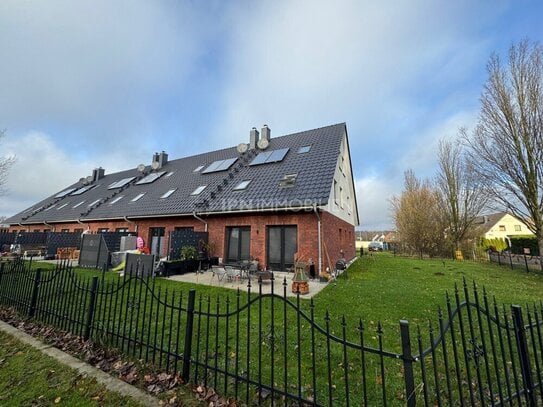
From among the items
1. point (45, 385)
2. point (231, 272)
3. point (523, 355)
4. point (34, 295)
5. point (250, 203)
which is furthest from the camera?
point (250, 203)

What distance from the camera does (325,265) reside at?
35.3 ft

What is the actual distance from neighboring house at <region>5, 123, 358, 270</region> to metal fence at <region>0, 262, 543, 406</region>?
17.0ft

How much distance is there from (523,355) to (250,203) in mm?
10136

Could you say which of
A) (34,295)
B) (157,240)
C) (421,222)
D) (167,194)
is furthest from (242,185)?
(421,222)

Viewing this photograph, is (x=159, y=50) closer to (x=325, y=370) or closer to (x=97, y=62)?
(x=97, y=62)

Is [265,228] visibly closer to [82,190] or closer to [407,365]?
[407,365]

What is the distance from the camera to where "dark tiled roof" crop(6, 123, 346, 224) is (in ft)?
38.4

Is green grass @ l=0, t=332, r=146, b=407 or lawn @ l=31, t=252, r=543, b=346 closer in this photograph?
green grass @ l=0, t=332, r=146, b=407

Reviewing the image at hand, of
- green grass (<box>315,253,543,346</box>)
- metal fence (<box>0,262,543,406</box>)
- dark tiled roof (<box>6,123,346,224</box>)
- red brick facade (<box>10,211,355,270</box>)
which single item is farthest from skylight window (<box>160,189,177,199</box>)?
green grass (<box>315,253,543,346</box>)

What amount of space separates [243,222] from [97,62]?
9.34m

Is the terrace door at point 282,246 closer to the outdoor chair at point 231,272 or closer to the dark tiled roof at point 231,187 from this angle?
the dark tiled roof at point 231,187

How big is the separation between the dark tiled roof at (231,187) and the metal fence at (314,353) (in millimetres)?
6138

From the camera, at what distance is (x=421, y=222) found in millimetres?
23188

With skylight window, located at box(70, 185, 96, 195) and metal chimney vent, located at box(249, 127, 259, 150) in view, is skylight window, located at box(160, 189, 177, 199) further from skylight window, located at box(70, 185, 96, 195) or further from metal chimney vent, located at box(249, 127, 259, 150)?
skylight window, located at box(70, 185, 96, 195)
